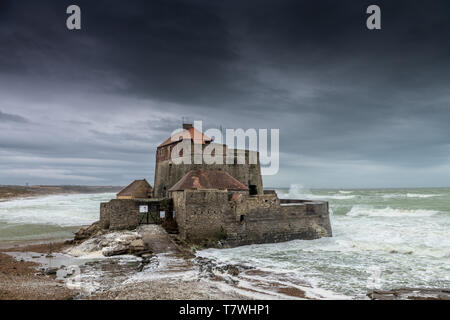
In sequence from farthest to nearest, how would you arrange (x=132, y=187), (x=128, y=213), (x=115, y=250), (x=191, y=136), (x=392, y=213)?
(x=392, y=213)
(x=191, y=136)
(x=132, y=187)
(x=128, y=213)
(x=115, y=250)

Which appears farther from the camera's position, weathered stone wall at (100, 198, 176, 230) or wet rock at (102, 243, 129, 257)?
weathered stone wall at (100, 198, 176, 230)

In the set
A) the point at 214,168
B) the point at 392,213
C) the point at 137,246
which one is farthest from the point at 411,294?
the point at 392,213

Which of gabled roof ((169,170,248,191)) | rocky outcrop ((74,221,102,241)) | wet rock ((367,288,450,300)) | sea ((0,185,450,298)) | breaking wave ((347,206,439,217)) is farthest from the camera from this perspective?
breaking wave ((347,206,439,217))

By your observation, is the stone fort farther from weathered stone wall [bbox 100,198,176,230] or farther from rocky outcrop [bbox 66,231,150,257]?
rocky outcrop [bbox 66,231,150,257]

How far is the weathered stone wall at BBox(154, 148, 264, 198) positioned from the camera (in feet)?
74.9

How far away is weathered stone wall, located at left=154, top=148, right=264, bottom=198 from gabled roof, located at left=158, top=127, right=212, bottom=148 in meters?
2.05

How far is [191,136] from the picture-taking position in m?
25.5

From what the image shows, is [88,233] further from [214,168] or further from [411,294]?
[411,294]

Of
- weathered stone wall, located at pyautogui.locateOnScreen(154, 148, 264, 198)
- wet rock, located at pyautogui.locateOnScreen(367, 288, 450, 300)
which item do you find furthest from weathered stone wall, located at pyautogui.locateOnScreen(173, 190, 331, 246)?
wet rock, located at pyautogui.locateOnScreen(367, 288, 450, 300)

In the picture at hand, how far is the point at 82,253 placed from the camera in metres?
14.2

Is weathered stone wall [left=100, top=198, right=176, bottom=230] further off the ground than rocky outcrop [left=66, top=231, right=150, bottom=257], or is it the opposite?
→ weathered stone wall [left=100, top=198, right=176, bottom=230]

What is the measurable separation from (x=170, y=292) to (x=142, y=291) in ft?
2.56

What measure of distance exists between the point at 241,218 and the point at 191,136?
1040cm
